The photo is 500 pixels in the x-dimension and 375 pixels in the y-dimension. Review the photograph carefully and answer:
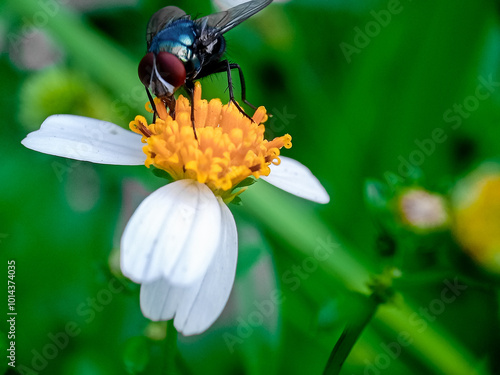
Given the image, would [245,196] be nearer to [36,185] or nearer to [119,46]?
[36,185]

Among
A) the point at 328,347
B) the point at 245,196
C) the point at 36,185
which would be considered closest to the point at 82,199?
the point at 36,185

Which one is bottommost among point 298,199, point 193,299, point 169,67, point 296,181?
point 298,199

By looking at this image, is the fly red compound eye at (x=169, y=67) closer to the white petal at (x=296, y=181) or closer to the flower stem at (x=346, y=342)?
the white petal at (x=296, y=181)
